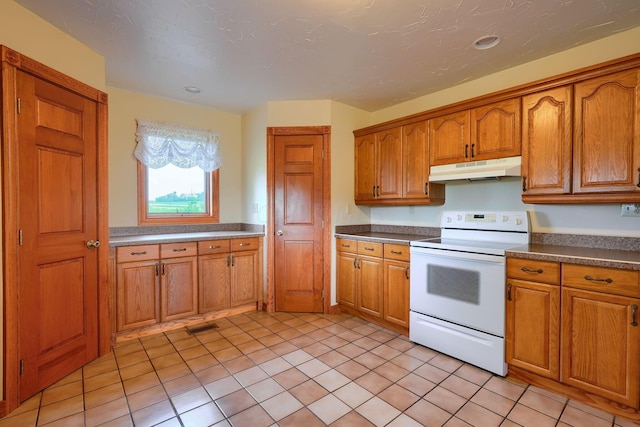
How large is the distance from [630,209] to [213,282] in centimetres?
364

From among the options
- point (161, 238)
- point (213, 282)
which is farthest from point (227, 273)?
point (161, 238)

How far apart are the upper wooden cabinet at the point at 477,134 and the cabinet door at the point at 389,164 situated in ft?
1.26

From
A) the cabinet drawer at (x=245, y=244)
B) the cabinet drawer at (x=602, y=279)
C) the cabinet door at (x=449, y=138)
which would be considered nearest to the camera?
the cabinet drawer at (x=602, y=279)

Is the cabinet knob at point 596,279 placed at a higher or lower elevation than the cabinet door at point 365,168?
lower

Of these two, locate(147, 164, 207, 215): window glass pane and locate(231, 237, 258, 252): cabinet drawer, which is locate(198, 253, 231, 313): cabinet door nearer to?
locate(231, 237, 258, 252): cabinet drawer

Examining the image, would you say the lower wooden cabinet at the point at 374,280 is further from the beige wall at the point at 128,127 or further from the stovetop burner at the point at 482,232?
the beige wall at the point at 128,127

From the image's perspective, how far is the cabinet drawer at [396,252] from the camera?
2818 mm

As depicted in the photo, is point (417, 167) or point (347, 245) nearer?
point (417, 167)

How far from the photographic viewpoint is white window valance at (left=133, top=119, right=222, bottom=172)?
331cm

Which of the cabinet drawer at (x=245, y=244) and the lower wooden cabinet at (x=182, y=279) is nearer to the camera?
the lower wooden cabinet at (x=182, y=279)

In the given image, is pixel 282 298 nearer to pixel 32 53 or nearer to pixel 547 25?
pixel 32 53

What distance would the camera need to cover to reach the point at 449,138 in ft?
9.24

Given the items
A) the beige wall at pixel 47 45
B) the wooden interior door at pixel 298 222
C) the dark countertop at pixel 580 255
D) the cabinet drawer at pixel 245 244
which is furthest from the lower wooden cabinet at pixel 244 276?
the dark countertop at pixel 580 255

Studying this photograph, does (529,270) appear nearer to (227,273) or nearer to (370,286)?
(370,286)
